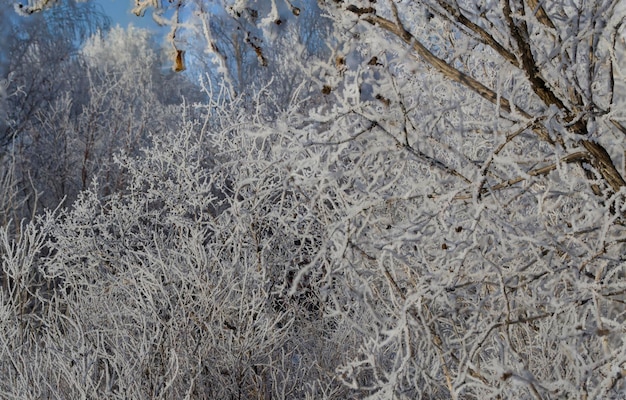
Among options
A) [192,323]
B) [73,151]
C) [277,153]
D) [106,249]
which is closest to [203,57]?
[73,151]

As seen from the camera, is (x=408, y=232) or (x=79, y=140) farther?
(x=79, y=140)

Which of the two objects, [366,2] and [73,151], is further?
[73,151]

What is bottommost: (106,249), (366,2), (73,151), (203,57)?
(106,249)

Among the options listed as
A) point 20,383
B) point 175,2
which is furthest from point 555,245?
point 20,383

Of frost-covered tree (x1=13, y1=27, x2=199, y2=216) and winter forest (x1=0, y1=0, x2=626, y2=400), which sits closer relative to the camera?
winter forest (x1=0, y1=0, x2=626, y2=400)

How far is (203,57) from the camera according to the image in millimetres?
15953

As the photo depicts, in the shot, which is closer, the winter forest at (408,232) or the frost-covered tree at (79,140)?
the winter forest at (408,232)

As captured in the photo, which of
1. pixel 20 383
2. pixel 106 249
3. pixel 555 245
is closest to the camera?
pixel 555 245

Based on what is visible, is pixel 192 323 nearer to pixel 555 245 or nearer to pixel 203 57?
pixel 555 245

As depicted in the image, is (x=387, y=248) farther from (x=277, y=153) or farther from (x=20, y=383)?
(x=20, y=383)

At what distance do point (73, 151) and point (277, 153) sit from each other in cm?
1042

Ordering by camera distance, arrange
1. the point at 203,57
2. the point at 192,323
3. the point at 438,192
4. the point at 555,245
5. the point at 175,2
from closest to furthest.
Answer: the point at 175,2 → the point at 555,245 → the point at 438,192 → the point at 192,323 → the point at 203,57

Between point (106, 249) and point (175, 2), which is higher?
point (175, 2)

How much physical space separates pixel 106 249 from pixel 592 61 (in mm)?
5099
